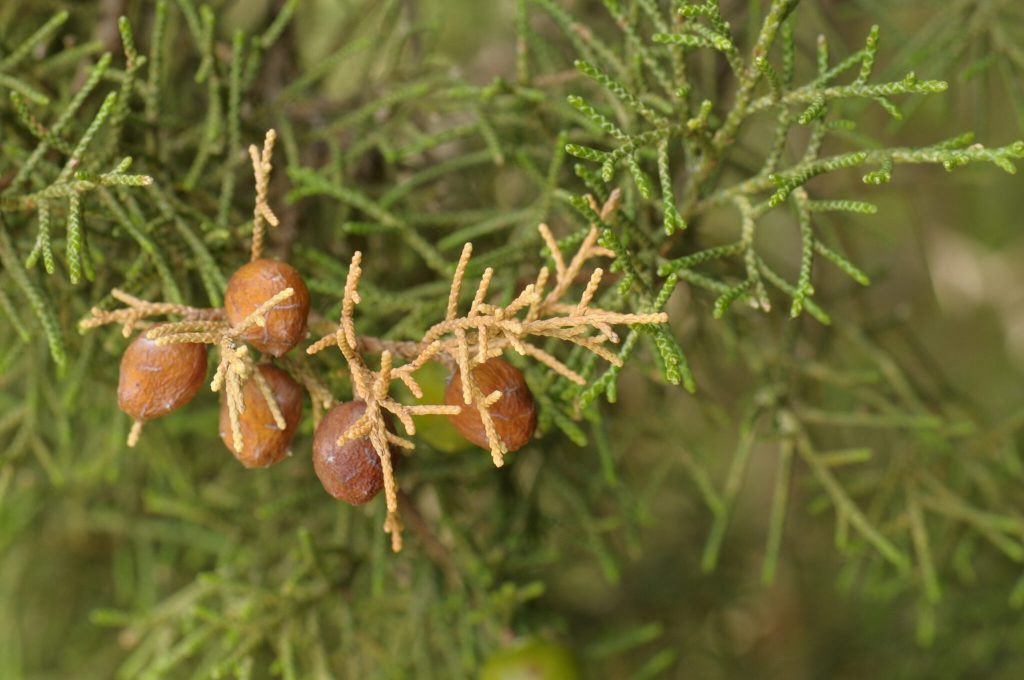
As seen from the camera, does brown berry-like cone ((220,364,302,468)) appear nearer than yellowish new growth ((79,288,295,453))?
No

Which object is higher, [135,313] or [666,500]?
[135,313]

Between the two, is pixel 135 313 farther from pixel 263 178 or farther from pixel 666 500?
pixel 666 500

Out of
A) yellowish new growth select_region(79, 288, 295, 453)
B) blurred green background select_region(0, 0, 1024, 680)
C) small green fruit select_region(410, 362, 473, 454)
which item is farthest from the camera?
blurred green background select_region(0, 0, 1024, 680)

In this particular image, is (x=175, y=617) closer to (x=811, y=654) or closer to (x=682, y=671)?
(x=682, y=671)

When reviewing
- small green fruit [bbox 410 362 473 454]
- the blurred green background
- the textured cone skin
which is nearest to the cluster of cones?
the textured cone skin

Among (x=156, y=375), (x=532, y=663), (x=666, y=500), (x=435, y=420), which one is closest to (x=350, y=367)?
(x=156, y=375)

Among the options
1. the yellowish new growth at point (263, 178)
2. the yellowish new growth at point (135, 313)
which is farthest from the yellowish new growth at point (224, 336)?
the yellowish new growth at point (263, 178)

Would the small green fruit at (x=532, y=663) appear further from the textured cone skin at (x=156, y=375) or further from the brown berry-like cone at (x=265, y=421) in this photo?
the textured cone skin at (x=156, y=375)

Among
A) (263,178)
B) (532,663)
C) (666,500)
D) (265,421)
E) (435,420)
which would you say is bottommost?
(666,500)

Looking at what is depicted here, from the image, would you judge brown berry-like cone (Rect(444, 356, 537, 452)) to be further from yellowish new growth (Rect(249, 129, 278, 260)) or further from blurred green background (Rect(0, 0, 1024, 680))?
blurred green background (Rect(0, 0, 1024, 680))
